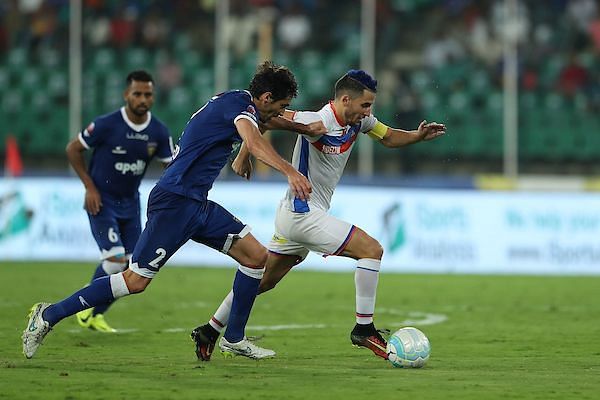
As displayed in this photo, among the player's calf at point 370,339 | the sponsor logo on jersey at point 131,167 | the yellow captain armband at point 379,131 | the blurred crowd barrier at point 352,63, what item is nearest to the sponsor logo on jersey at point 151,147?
the sponsor logo on jersey at point 131,167

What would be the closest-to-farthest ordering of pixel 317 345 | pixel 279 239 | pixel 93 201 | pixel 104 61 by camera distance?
pixel 279 239 → pixel 317 345 → pixel 93 201 → pixel 104 61

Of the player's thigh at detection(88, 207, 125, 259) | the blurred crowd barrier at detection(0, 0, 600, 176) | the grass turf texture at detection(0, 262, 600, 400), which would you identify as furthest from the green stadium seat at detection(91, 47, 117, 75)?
the player's thigh at detection(88, 207, 125, 259)

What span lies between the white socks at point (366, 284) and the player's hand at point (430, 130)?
1.26m

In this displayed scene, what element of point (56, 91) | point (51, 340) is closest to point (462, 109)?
point (56, 91)

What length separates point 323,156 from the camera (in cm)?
984

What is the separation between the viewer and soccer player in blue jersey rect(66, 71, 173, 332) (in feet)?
39.9

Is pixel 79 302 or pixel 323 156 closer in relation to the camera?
pixel 79 302

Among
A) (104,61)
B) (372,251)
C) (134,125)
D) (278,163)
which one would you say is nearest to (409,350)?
(372,251)

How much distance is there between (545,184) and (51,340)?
13.3 m

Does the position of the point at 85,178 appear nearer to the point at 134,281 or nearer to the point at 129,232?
the point at 129,232

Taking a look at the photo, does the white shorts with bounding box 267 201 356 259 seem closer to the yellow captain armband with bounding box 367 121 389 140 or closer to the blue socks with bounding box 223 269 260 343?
the blue socks with bounding box 223 269 260 343

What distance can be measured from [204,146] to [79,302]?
1.48 meters

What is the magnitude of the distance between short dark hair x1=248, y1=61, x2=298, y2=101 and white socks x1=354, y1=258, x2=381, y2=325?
1.50 m

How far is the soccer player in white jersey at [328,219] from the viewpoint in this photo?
31.3ft
